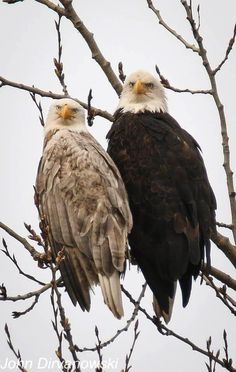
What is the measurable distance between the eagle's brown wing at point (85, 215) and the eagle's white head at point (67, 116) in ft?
1.93

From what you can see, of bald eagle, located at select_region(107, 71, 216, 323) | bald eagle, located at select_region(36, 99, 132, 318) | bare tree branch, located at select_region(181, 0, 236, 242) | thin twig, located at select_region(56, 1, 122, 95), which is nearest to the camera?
bald eagle, located at select_region(36, 99, 132, 318)

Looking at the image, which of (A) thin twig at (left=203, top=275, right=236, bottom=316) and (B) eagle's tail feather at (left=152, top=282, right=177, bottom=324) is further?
(B) eagle's tail feather at (left=152, top=282, right=177, bottom=324)

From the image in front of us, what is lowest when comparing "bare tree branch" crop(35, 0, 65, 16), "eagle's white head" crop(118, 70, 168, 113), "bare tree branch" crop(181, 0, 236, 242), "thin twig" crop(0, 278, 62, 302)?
"thin twig" crop(0, 278, 62, 302)

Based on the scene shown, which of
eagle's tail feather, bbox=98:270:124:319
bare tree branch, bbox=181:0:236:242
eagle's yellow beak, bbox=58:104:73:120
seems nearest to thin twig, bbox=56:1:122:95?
eagle's yellow beak, bbox=58:104:73:120

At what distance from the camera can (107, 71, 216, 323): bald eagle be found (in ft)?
18.3

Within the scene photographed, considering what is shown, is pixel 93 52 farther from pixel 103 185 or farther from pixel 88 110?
pixel 103 185

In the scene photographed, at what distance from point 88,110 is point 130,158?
0.45 m

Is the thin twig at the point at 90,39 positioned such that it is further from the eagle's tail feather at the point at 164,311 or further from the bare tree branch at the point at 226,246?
the eagle's tail feather at the point at 164,311

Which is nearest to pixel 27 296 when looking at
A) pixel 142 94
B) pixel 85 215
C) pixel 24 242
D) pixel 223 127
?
pixel 24 242

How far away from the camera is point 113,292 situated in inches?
196

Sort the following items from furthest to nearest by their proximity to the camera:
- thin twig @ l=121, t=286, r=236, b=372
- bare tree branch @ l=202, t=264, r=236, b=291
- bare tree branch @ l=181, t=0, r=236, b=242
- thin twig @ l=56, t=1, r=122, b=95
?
thin twig @ l=56, t=1, r=122, b=95
bare tree branch @ l=202, t=264, r=236, b=291
bare tree branch @ l=181, t=0, r=236, b=242
thin twig @ l=121, t=286, r=236, b=372

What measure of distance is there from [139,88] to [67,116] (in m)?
0.59

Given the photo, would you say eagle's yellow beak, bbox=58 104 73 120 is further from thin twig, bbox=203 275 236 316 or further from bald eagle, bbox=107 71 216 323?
thin twig, bbox=203 275 236 316

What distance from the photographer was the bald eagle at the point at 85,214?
16.6ft
